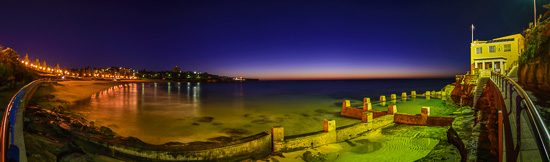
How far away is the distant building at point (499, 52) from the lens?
27.3m

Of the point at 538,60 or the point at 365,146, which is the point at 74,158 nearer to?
the point at 365,146

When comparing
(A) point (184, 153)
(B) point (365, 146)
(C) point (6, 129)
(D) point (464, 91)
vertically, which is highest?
(C) point (6, 129)

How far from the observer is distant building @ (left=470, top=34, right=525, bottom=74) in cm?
2731

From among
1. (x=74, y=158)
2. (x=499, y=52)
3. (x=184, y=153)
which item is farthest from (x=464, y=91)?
(x=74, y=158)

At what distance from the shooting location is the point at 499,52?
28266 mm

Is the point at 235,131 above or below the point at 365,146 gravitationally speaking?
below

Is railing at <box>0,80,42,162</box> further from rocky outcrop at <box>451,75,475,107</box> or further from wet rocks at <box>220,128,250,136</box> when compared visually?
rocky outcrop at <box>451,75,475,107</box>

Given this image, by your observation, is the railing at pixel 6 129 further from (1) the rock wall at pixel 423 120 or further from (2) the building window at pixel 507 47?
(2) the building window at pixel 507 47

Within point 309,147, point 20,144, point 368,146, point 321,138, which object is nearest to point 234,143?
point 309,147

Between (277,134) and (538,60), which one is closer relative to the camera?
(277,134)

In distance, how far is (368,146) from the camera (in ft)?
35.7

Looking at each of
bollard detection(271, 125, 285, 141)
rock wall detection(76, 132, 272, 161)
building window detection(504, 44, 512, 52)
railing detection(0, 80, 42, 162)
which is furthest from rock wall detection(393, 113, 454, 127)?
building window detection(504, 44, 512, 52)

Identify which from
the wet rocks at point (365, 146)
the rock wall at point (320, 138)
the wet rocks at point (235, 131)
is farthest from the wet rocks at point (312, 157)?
the wet rocks at point (235, 131)

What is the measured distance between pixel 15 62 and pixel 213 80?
16442 centimetres
